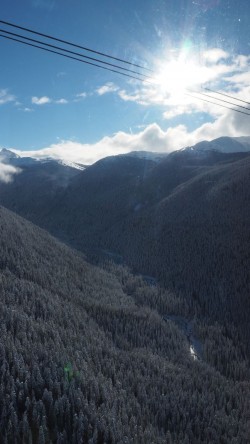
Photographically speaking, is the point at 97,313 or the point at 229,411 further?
the point at 97,313

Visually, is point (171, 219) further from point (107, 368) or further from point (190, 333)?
point (107, 368)

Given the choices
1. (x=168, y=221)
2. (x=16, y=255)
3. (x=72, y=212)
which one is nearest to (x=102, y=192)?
(x=72, y=212)

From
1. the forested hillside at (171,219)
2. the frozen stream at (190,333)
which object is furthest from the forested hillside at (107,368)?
the forested hillside at (171,219)

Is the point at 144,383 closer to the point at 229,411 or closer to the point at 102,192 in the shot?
the point at 229,411

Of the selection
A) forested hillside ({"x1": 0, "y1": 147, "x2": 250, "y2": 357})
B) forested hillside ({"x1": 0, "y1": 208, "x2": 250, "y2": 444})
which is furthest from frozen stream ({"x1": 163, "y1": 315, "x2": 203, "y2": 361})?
forested hillside ({"x1": 0, "y1": 147, "x2": 250, "y2": 357})

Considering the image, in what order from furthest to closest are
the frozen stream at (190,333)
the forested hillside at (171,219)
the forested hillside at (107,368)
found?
the forested hillside at (171,219) < the frozen stream at (190,333) < the forested hillside at (107,368)

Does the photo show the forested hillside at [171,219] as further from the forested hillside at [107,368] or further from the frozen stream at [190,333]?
the forested hillside at [107,368]

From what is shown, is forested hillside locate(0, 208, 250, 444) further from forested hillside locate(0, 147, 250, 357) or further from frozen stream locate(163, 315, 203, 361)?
forested hillside locate(0, 147, 250, 357)

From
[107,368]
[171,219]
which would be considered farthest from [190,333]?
[171,219]
